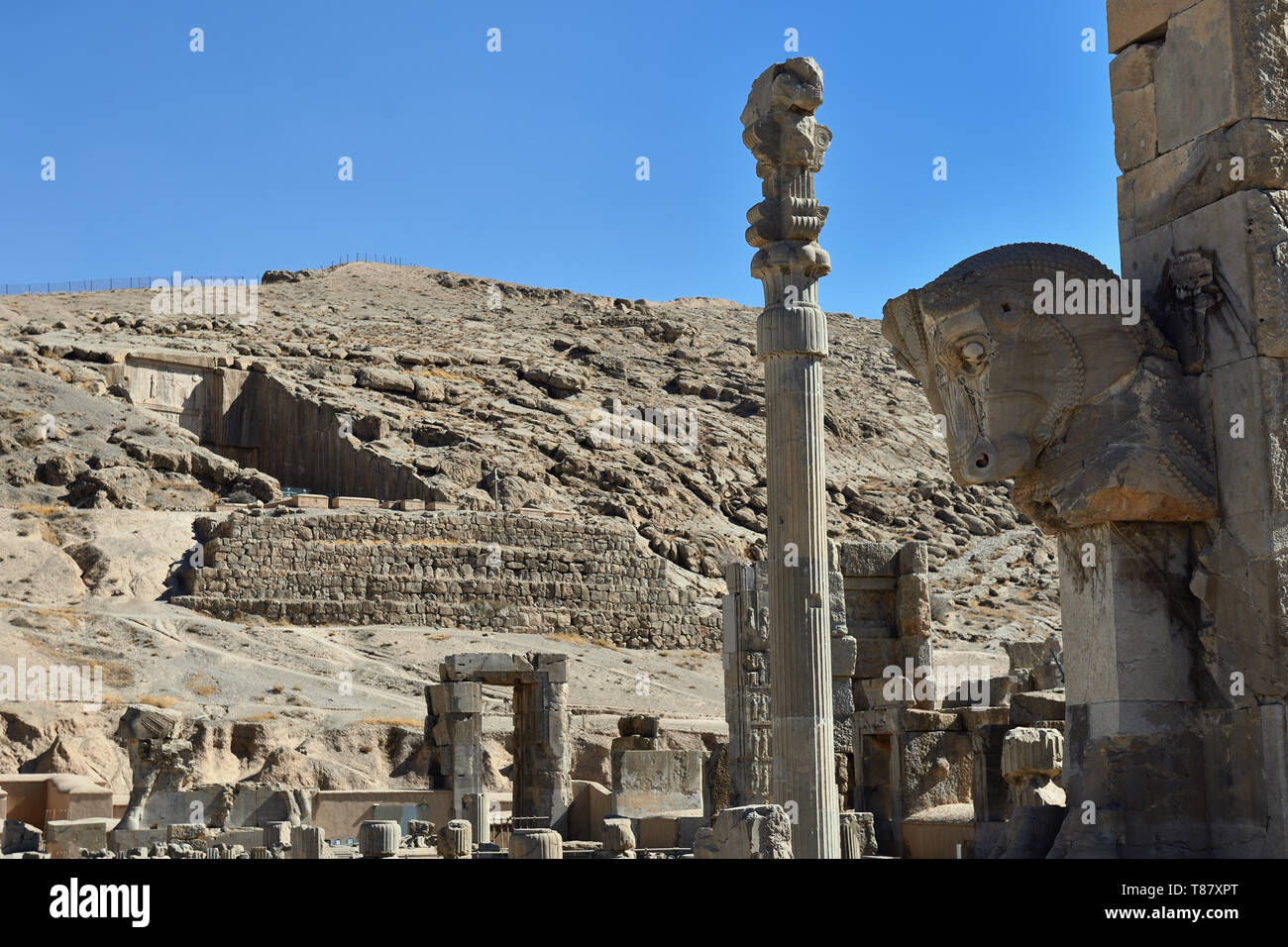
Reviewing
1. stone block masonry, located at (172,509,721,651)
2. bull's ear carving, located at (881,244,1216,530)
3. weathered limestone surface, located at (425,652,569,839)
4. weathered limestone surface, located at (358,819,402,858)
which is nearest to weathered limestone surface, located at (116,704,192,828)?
weathered limestone surface, located at (425,652,569,839)

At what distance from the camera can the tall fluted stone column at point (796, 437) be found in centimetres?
899

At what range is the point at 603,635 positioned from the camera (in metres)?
44.1

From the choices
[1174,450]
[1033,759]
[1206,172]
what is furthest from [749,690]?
[1206,172]

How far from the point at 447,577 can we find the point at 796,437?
34797 millimetres

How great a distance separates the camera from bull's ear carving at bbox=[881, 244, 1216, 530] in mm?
5324

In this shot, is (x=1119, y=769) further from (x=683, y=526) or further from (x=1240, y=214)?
(x=683, y=526)

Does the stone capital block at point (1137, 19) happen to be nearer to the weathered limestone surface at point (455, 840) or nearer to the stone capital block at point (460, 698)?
the weathered limestone surface at point (455, 840)

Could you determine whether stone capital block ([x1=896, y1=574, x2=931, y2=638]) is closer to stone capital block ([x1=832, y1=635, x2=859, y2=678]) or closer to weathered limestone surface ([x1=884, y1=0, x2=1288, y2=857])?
stone capital block ([x1=832, y1=635, x2=859, y2=678])

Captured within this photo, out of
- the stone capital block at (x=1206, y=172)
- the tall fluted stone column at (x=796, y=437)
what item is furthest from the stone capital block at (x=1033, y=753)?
the stone capital block at (x=1206, y=172)

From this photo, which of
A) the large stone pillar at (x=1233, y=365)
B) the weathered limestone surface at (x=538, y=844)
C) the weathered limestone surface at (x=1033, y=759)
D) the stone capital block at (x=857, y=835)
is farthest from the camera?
the stone capital block at (x=857, y=835)

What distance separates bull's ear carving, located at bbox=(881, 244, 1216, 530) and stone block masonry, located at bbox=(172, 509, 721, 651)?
3540 centimetres

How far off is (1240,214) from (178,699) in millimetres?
27314

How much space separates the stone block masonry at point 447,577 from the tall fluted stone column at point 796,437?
31.8 m
